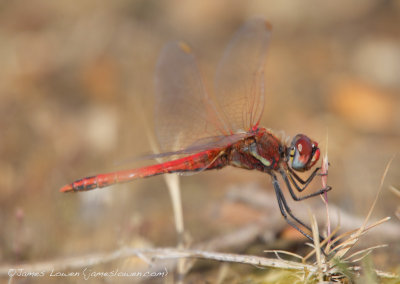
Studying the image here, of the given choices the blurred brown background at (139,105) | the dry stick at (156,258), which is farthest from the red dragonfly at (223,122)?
the dry stick at (156,258)

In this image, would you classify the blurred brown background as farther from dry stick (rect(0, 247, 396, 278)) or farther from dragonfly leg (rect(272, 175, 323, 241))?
dragonfly leg (rect(272, 175, 323, 241))

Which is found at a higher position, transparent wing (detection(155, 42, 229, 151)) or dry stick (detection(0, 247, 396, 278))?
transparent wing (detection(155, 42, 229, 151))

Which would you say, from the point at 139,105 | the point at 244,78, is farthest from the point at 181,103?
the point at 139,105

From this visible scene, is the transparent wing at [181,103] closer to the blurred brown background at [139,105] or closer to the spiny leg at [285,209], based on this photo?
the blurred brown background at [139,105]

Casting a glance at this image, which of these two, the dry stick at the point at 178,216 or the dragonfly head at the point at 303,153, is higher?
the dragonfly head at the point at 303,153

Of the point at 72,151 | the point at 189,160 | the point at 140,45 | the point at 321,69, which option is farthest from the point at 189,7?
the point at 189,160

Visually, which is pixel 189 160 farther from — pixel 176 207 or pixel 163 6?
pixel 163 6

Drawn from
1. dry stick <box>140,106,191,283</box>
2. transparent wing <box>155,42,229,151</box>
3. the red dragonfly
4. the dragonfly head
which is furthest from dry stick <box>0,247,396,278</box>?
transparent wing <box>155,42,229,151</box>
